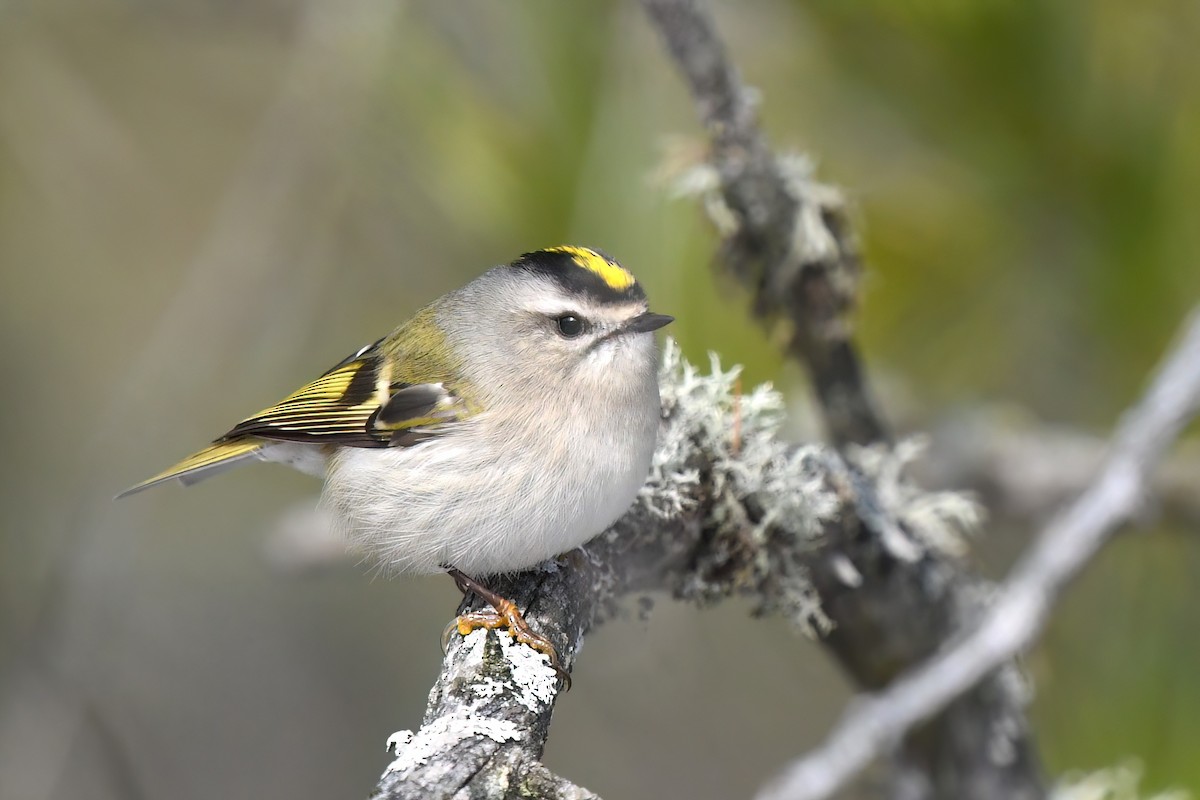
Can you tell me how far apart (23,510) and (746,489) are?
289 centimetres

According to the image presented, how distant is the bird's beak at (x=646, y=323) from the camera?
5.93ft

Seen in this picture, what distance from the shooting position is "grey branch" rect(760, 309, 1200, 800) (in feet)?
5.50

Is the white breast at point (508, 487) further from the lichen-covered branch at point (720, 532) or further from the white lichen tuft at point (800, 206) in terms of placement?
the white lichen tuft at point (800, 206)

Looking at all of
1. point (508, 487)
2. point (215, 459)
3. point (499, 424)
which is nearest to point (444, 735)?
point (508, 487)

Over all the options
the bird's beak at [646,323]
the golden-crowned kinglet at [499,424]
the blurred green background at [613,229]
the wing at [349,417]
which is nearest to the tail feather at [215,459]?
the wing at [349,417]

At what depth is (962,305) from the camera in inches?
116

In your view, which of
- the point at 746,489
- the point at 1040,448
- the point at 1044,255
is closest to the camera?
the point at 746,489

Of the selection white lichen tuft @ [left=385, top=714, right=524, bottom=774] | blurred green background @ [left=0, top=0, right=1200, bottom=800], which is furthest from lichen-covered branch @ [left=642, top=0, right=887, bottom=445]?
white lichen tuft @ [left=385, top=714, right=524, bottom=774]

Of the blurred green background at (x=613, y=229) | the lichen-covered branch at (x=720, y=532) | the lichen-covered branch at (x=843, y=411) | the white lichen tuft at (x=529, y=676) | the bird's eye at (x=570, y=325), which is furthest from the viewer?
the blurred green background at (x=613, y=229)

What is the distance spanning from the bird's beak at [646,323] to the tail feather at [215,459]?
0.83m

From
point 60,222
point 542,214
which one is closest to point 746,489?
A: point 542,214

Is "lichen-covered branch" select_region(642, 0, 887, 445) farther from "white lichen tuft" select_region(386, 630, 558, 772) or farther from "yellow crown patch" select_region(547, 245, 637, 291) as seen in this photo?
"white lichen tuft" select_region(386, 630, 558, 772)

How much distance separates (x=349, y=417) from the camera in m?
2.06

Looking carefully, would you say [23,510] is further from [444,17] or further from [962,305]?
[962,305]
